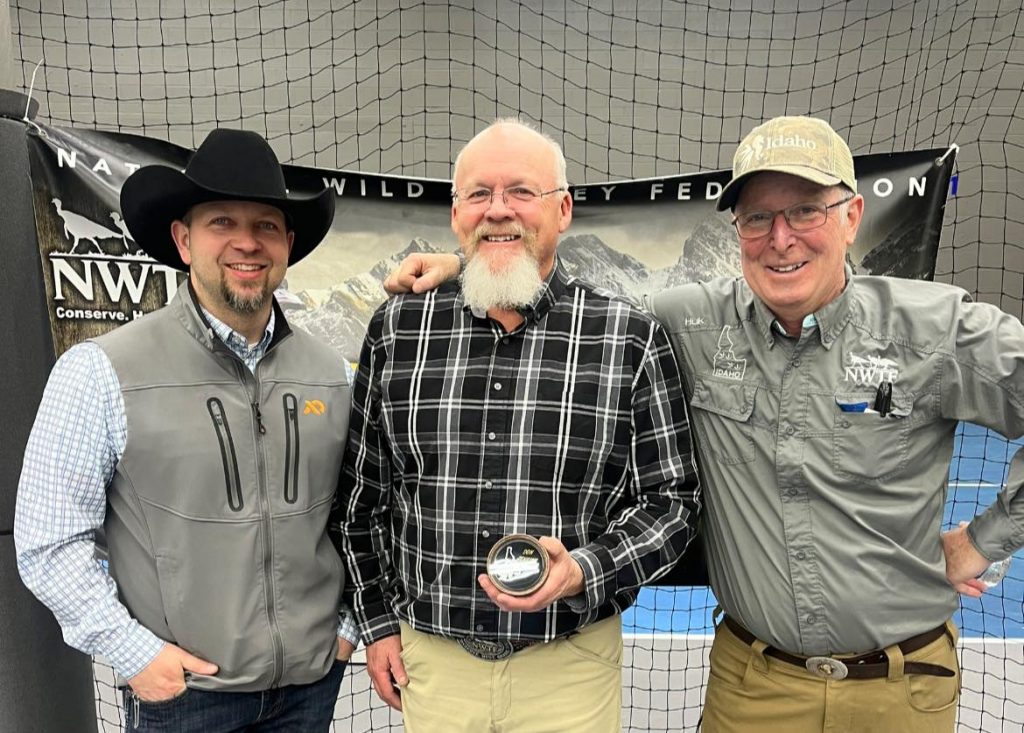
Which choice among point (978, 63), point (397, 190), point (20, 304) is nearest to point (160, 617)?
point (20, 304)

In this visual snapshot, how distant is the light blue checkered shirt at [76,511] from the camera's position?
131cm

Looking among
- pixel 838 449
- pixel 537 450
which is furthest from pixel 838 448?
pixel 537 450

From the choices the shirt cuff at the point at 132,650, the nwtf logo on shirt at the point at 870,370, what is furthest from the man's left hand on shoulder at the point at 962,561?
the shirt cuff at the point at 132,650

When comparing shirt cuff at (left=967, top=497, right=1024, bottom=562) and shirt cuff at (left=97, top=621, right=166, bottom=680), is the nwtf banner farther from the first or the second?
shirt cuff at (left=97, top=621, right=166, bottom=680)

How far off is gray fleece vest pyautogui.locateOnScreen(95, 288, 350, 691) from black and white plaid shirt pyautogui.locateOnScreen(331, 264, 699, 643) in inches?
8.0

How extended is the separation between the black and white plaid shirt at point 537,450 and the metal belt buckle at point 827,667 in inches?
15.4

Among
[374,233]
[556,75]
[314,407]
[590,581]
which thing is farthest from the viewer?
[556,75]

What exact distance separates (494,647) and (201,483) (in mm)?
665

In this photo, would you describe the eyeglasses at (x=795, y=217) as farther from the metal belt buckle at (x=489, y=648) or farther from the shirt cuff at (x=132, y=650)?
the shirt cuff at (x=132, y=650)

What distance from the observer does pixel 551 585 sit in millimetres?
1204

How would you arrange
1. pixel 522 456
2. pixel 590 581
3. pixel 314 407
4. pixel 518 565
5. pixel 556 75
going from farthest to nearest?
pixel 556 75 → pixel 314 407 → pixel 522 456 → pixel 590 581 → pixel 518 565

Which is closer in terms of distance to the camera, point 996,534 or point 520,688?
point 520,688

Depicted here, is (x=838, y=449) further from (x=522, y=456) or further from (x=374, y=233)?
(x=374, y=233)

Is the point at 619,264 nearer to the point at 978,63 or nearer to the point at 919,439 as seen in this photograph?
the point at 919,439
